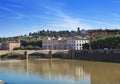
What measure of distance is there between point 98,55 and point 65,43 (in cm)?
3580

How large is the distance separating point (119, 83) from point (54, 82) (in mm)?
5430

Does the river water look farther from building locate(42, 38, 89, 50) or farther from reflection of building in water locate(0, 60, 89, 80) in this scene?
building locate(42, 38, 89, 50)

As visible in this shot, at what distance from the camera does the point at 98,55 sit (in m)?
57.1

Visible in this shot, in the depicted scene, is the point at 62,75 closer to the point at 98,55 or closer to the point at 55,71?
the point at 55,71

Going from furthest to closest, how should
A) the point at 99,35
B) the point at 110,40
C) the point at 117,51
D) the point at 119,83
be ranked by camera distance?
the point at 99,35 → the point at 110,40 → the point at 117,51 → the point at 119,83

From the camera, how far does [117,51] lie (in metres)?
51.6

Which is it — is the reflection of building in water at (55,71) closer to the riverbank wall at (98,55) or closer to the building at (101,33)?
the riverbank wall at (98,55)

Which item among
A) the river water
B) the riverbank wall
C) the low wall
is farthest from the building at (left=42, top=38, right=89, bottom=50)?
the river water

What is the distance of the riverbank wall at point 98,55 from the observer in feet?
170

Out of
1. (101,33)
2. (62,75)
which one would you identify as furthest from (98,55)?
(62,75)

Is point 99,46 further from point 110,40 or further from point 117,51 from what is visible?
point 117,51

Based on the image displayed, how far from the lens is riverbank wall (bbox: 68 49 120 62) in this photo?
51.8 metres

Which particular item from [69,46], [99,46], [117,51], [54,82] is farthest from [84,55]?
[54,82]

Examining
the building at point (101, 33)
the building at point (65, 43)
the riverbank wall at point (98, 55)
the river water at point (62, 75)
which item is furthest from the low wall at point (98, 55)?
the building at point (65, 43)
